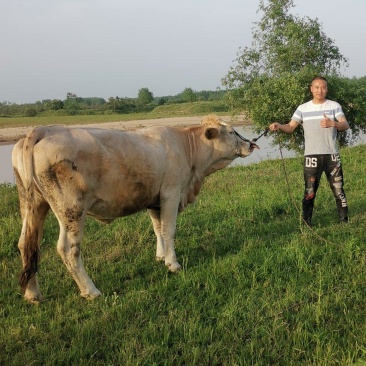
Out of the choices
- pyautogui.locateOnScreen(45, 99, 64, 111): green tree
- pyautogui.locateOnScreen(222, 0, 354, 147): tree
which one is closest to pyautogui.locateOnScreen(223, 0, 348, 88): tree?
pyautogui.locateOnScreen(222, 0, 354, 147): tree

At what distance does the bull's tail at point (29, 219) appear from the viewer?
3977 millimetres

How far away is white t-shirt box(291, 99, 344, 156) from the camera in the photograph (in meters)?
6.09

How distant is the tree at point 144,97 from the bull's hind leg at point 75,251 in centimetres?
7737

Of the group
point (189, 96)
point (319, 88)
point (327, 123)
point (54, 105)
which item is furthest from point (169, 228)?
point (189, 96)

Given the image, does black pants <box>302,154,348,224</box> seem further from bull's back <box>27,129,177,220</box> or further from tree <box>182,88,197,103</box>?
tree <box>182,88,197,103</box>

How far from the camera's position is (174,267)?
4961 millimetres

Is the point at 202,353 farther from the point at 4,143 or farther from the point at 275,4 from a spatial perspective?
the point at 4,143

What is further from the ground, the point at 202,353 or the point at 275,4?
the point at 275,4

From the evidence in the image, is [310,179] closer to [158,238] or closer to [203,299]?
[158,238]

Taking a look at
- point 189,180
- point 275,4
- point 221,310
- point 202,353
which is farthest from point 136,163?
point 275,4

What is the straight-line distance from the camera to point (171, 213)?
5.15 meters

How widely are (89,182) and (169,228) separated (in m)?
1.31

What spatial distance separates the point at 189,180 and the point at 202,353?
269cm

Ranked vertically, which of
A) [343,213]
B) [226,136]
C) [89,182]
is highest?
[226,136]
